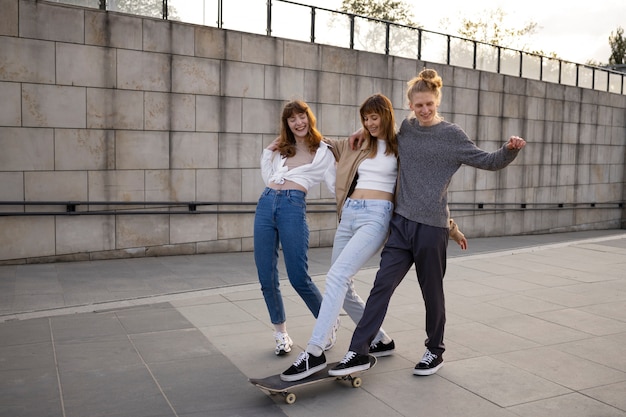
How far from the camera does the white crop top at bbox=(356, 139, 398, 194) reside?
480 centimetres

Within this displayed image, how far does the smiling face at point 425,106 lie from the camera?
4.65 metres

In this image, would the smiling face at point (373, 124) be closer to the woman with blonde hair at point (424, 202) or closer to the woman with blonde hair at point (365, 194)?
the woman with blonde hair at point (365, 194)

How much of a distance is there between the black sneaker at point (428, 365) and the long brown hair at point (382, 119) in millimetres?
1466

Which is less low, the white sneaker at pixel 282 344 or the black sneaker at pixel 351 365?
the black sneaker at pixel 351 365

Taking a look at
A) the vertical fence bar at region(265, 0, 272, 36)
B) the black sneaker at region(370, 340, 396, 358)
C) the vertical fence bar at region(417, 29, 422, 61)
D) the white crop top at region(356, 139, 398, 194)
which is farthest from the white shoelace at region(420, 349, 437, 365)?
the vertical fence bar at region(417, 29, 422, 61)

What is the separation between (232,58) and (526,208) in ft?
30.4

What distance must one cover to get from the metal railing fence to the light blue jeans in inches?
249

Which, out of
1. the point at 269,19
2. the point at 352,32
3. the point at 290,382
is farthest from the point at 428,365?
the point at 352,32

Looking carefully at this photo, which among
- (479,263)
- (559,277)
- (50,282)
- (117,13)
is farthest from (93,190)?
(559,277)

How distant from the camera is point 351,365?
439 centimetres

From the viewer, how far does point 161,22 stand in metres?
9.88

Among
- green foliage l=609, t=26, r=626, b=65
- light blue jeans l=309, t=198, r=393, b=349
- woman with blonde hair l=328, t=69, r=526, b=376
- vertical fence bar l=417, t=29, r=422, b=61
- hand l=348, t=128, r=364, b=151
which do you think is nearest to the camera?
light blue jeans l=309, t=198, r=393, b=349

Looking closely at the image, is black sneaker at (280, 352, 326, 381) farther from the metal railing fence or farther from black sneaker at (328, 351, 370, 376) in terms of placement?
the metal railing fence

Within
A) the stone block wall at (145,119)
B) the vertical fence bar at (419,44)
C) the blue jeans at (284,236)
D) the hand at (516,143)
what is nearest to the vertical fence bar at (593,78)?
the vertical fence bar at (419,44)
